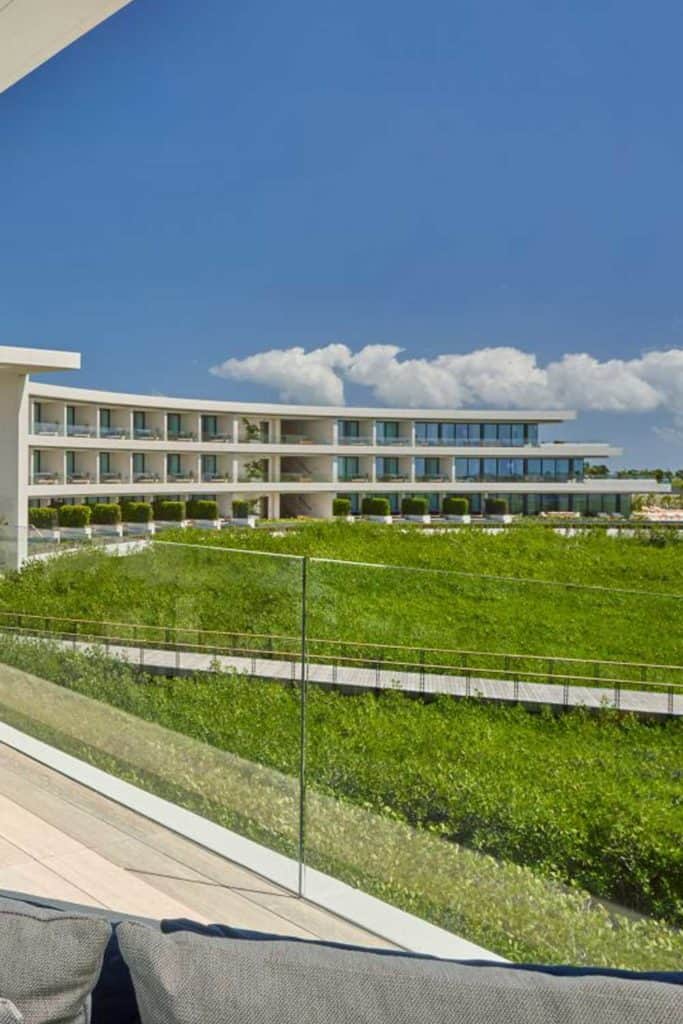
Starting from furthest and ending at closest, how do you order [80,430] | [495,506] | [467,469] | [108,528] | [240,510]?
1. [467,469]
2. [495,506]
3. [240,510]
4. [108,528]
5. [80,430]

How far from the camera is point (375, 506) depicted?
35.9 m

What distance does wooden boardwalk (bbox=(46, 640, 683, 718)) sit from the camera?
263 cm

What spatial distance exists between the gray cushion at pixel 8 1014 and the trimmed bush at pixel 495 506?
3755cm

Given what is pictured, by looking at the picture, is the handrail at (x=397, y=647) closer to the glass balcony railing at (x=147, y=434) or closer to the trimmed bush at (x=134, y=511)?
the trimmed bush at (x=134, y=511)

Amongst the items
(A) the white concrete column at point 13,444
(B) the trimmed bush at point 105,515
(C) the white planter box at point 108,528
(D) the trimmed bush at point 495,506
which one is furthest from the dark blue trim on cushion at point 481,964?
(D) the trimmed bush at point 495,506

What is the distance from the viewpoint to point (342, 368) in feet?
325

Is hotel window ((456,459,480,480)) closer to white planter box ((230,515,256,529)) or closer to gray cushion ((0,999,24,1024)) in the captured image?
white planter box ((230,515,256,529))

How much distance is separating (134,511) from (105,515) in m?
1.39

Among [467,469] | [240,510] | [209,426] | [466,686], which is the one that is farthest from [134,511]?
[466,686]

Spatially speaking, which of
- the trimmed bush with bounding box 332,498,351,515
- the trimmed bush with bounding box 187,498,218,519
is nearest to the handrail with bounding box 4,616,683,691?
the trimmed bush with bounding box 187,498,218,519

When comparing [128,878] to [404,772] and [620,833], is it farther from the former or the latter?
[620,833]

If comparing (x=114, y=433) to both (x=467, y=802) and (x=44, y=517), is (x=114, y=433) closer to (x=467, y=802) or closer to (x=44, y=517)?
(x=44, y=517)

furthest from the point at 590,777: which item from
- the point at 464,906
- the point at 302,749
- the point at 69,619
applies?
the point at 69,619

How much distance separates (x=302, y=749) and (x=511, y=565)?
25.2m
